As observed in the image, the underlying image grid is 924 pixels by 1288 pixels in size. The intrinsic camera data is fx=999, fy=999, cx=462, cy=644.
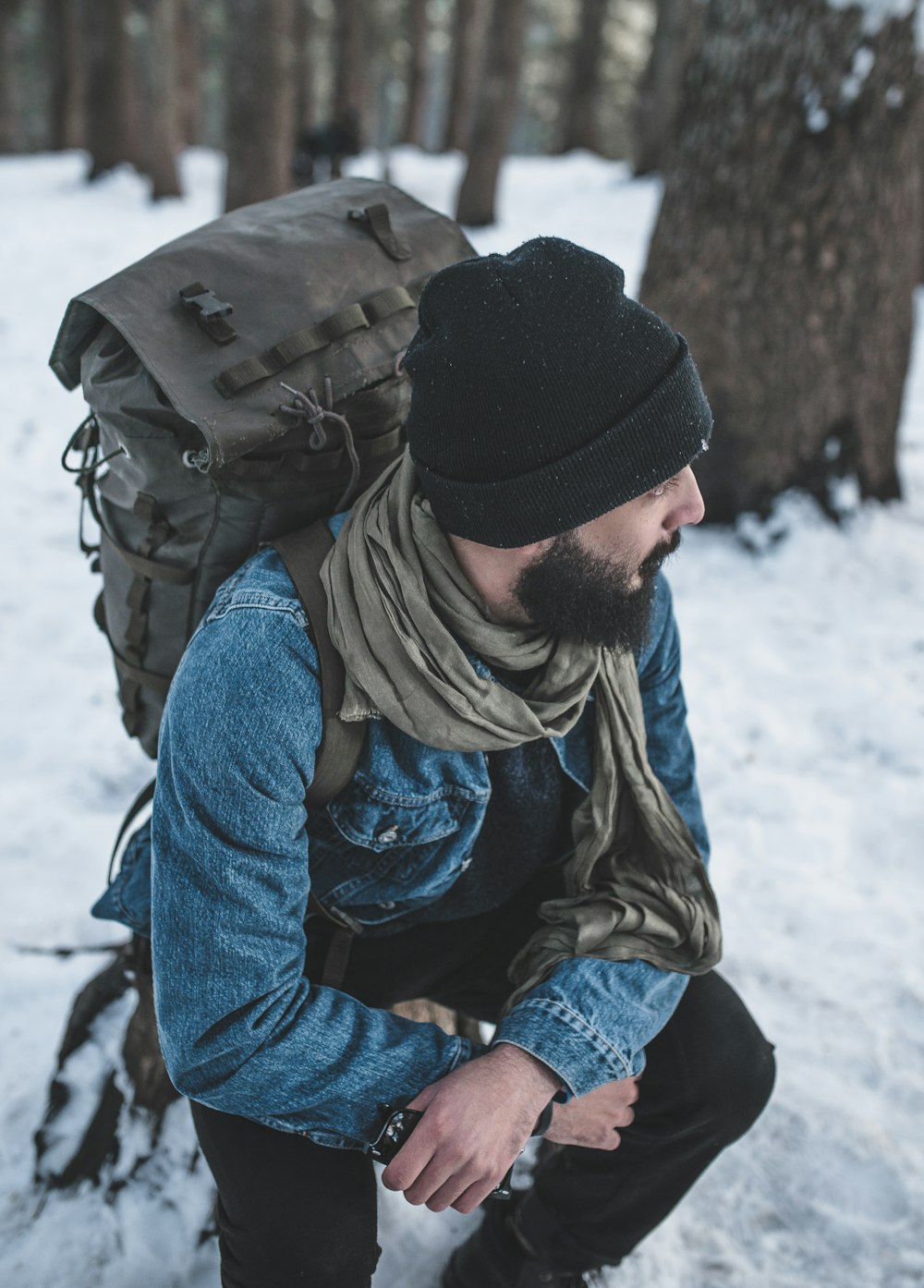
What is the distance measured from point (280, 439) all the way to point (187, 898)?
742mm

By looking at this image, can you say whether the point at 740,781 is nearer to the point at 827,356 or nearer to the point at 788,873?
the point at 788,873

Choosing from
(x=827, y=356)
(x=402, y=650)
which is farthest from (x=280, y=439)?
(x=827, y=356)

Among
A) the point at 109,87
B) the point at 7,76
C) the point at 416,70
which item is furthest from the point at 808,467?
the point at 7,76

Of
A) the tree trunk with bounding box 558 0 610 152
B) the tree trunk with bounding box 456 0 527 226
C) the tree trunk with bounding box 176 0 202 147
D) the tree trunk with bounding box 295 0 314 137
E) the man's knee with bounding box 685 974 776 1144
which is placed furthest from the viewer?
the tree trunk with bounding box 176 0 202 147

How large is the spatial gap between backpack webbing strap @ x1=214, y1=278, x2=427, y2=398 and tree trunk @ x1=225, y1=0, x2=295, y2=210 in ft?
25.3

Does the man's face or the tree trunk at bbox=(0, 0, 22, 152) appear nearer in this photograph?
the man's face

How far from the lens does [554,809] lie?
1.96m

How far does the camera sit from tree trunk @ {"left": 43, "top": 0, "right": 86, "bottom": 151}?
55.5 ft

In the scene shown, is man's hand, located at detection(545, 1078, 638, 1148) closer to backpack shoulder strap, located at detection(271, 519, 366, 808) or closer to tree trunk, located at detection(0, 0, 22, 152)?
backpack shoulder strap, located at detection(271, 519, 366, 808)

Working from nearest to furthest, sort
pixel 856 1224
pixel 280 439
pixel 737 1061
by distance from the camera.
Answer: pixel 280 439, pixel 737 1061, pixel 856 1224

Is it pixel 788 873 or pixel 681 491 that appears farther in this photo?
pixel 788 873

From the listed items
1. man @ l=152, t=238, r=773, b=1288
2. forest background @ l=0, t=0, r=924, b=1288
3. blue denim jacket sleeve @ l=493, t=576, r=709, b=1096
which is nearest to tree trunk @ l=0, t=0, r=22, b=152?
forest background @ l=0, t=0, r=924, b=1288

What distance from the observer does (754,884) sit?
9.70 ft

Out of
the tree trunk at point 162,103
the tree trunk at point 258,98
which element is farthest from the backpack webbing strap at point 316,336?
the tree trunk at point 162,103
